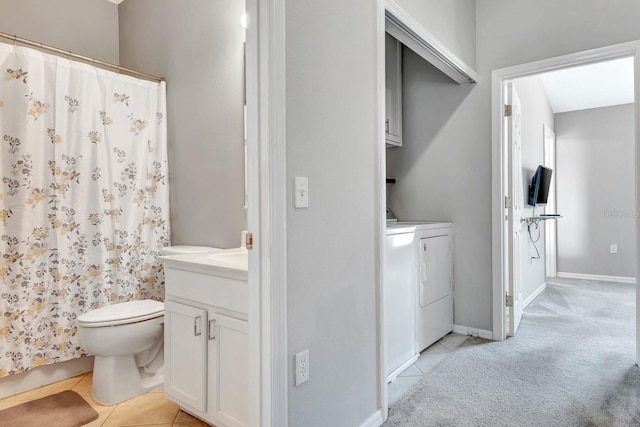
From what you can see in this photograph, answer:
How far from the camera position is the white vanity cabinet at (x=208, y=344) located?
157 cm

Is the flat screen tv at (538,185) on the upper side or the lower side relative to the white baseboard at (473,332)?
upper

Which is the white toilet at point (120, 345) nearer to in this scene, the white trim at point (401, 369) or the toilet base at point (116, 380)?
the toilet base at point (116, 380)

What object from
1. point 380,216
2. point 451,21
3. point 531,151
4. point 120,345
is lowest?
point 120,345

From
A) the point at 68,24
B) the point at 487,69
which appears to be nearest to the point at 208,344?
the point at 487,69

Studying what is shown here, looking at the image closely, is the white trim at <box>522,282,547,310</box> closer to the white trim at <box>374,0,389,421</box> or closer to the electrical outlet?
the white trim at <box>374,0,389,421</box>

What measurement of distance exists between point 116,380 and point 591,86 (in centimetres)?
558

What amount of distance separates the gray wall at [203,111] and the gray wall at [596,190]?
4.97m

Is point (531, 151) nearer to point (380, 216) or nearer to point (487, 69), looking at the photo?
point (487, 69)

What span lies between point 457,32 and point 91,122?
2.58 metres

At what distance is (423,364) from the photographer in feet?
8.04

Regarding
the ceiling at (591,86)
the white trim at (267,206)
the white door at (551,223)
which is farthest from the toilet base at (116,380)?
the white door at (551,223)

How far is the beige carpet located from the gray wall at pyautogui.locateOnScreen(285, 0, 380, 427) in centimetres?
131

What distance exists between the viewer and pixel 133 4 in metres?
3.35

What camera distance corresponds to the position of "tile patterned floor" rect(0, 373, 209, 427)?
187cm
